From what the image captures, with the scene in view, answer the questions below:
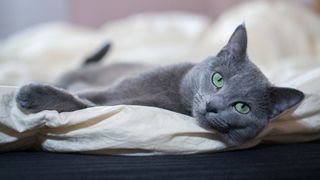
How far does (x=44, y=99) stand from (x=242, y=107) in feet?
1.47

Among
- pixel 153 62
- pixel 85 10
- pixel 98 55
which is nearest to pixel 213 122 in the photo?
pixel 98 55

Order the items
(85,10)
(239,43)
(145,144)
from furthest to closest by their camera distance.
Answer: (85,10) → (239,43) → (145,144)

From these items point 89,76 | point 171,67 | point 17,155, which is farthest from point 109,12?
point 17,155

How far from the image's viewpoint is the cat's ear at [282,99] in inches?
39.3

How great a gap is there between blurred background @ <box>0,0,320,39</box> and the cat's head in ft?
8.69

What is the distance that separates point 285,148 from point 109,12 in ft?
9.41

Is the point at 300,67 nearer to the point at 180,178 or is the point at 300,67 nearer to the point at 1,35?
the point at 180,178

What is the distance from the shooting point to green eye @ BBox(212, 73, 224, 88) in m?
1.01

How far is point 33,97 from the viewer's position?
96cm

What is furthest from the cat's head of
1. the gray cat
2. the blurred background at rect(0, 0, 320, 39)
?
the blurred background at rect(0, 0, 320, 39)

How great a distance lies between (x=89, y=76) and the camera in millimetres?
1750

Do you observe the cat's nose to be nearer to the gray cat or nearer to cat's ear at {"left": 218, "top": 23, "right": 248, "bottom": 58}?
the gray cat

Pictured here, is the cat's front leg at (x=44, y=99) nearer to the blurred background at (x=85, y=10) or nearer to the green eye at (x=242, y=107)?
the green eye at (x=242, y=107)

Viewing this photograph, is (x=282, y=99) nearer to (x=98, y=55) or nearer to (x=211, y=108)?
(x=211, y=108)
